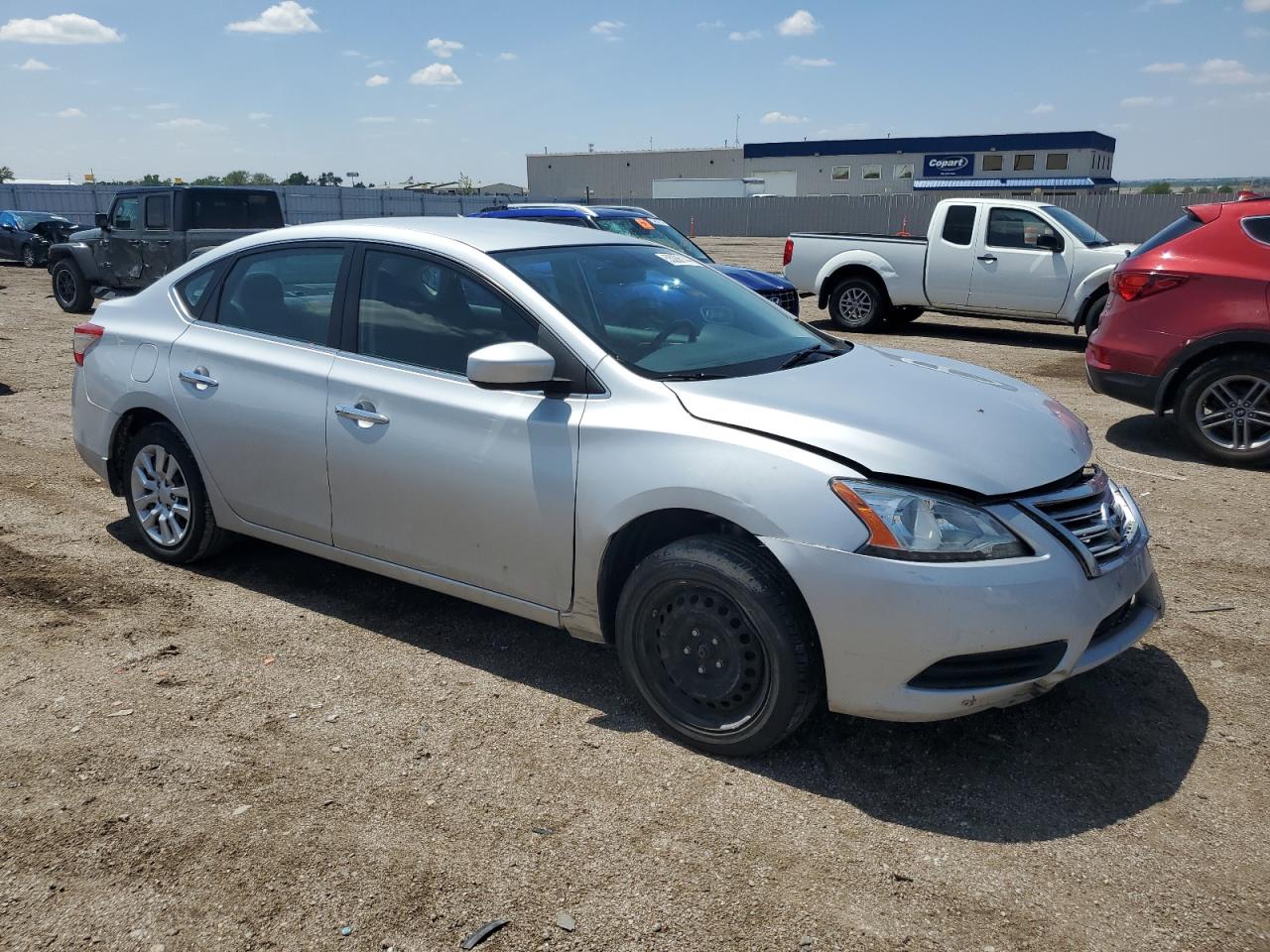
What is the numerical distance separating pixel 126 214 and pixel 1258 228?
14.5 metres

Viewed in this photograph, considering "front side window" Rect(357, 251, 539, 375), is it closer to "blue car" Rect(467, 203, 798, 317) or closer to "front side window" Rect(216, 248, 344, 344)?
"front side window" Rect(216, 248, 344, 344)

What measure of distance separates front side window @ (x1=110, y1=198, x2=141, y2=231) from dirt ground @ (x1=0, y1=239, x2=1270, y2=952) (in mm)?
11989

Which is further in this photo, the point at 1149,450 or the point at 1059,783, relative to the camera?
the point at 1149,450

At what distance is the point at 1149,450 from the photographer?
25.9ft

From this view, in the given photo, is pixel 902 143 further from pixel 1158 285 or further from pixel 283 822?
pixel 283 822

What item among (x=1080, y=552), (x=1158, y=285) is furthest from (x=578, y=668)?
(x=1158, y=285)

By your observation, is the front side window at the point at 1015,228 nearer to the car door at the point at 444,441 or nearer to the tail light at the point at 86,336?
the car door at the point at 444,441

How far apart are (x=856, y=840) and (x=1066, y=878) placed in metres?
0.57

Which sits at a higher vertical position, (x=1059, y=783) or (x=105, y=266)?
(x=105, y=266)

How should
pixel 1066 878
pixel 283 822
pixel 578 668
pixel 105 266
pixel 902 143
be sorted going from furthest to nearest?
pixel 902 143, pixel 105 266, pixel 578 668, pixel 283 822, pixel 1066 878

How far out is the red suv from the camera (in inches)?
282

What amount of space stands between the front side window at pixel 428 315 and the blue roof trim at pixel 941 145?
6533cm

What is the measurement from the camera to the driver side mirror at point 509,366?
11.7 ft

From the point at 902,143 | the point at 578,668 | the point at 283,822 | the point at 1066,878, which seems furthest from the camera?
the point at 902,143
